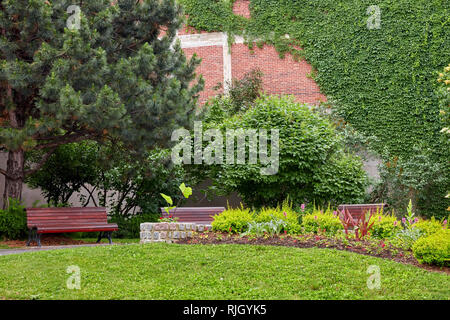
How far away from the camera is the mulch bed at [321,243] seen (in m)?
7.04

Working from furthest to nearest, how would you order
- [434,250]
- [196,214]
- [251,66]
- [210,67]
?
1. [210,67]
2. [251,66]
3. [196,214]
4. [434,250]

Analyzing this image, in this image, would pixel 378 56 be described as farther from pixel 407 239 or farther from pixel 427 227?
pixel 407 239

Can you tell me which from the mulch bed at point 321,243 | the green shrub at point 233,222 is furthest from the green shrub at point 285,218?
the mulch bed at point 321,243

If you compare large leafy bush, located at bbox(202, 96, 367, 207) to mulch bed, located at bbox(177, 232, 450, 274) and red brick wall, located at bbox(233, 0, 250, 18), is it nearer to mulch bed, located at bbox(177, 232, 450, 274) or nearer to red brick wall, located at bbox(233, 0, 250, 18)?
mulch bed, located at bbox(177, 232, 450, 274)

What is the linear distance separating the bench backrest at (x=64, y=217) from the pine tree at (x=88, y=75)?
4.81 feet

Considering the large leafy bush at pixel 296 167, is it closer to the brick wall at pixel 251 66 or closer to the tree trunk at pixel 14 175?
the tree trunk at pixel 14 175

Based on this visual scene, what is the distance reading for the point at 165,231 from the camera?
8703mm

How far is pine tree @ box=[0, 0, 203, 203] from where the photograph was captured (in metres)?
10.3

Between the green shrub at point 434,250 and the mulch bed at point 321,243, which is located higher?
the green shrub at point 434,250

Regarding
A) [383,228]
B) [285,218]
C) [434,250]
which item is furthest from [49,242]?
[434,250]

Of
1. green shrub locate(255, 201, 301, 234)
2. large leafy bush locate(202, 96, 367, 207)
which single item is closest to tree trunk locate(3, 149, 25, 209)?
large leafy bush locate(202, 96, 367, 207)

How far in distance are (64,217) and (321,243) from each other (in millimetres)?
6358

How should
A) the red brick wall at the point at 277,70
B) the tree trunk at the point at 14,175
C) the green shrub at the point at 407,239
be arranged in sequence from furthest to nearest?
the red brick wall at the point at 277,70
the tree trunk at the point at 14,175
the green shrub at the point at 407,239

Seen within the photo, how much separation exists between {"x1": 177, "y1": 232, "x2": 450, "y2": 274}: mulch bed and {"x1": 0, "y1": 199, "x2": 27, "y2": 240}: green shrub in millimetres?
5363
